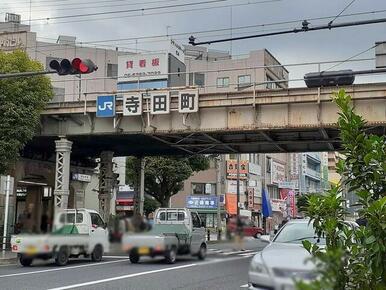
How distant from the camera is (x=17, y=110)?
88.4ft

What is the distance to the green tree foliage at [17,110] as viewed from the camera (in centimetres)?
2652

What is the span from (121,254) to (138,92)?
2718 cm

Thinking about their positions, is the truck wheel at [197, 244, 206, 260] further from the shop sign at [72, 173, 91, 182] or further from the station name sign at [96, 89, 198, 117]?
the station name sign at [96, 89, 198, 117]

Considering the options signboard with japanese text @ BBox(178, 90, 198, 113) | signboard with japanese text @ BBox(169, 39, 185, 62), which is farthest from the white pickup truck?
signboard with japanese text @ BBox(178, 90, 198, 113)

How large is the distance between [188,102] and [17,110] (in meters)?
9.04

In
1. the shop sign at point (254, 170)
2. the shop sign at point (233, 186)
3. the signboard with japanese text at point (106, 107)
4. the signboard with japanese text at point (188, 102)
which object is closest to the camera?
the shop sign at point (233, 186)

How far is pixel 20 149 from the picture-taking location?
27.1 m

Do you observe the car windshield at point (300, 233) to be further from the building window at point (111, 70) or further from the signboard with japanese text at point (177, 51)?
the building window at point (111, 70)

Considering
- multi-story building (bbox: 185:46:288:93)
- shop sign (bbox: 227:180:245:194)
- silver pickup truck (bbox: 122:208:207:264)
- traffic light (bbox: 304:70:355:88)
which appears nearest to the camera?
silver pickup truck (bbox: 122:208:207:264)

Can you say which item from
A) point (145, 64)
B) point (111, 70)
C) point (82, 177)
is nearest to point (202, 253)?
point (82, 177)

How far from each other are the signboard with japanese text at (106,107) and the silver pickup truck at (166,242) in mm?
27569

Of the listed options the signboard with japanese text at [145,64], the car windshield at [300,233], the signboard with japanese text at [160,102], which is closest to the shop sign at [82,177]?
the car windshield at [300,233]

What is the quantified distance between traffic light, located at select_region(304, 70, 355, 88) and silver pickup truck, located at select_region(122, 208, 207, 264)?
2219 cm

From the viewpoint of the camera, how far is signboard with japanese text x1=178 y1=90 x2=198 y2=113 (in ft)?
93.3
